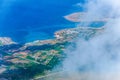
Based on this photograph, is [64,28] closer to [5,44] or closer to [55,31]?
[55,31]

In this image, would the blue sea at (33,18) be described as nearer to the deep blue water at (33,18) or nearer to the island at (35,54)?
the deep blue water at (33,18)

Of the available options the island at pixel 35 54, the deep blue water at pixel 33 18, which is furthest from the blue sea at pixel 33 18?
the island at pixel 35 54

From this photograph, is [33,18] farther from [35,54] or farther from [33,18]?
[35,54]

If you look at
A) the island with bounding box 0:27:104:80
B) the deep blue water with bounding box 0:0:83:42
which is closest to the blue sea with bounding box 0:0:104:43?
the deep blue water with bounding box 0:0:83:42

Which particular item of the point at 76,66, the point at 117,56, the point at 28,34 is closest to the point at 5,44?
the point at 28,34

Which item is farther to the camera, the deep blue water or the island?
the deep blue water

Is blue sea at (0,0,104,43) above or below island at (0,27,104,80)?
above

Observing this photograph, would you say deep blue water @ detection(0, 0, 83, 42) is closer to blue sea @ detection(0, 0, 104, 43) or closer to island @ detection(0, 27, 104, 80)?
blue sea @ detection(0, 0, 104, 43)

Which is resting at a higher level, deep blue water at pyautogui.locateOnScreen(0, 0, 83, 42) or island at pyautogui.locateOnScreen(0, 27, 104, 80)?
deep blue water at pyautogui.locateOnScreen(0, 0, 83, 42)

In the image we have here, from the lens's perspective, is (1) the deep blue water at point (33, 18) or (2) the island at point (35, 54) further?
(1) the deep blue water at point (33, 18)
